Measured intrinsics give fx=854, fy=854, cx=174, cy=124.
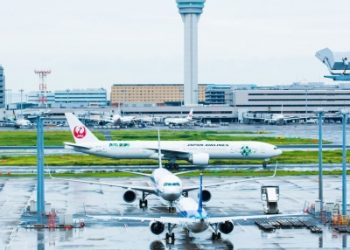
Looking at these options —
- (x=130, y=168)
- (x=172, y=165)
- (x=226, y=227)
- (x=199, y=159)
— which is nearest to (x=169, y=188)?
(x=226, y=227)

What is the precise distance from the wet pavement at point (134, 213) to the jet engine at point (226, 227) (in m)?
0.65

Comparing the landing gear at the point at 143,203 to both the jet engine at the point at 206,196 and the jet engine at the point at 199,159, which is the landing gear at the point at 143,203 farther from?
the jet engine at the point at 199,159

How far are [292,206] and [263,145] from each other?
4207 cm

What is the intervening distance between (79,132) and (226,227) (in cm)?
6032

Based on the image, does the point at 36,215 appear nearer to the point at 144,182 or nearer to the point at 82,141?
the point at 144,182

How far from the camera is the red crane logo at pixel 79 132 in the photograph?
375 ft

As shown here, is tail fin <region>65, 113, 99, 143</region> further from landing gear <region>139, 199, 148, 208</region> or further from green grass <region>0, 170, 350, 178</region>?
landing gear <region>139, 199, 148, 208</region>

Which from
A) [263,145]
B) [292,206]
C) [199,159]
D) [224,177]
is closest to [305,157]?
[263,145]

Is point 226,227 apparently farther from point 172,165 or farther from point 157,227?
point 172,165

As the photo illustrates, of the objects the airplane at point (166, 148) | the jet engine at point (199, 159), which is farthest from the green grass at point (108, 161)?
the jet engine at point (199, 159)

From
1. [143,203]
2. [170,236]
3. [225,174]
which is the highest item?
[225,174]

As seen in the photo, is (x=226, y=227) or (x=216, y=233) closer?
(x=226, y=227)

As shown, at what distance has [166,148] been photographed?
111 meters

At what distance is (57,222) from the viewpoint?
64188mm
